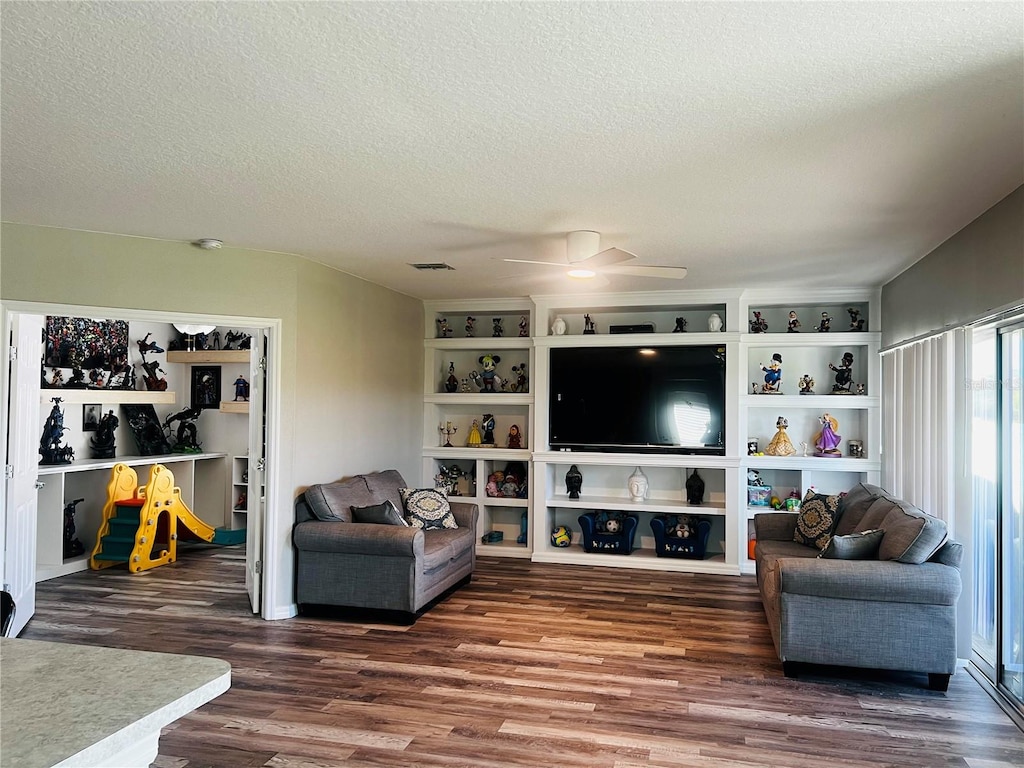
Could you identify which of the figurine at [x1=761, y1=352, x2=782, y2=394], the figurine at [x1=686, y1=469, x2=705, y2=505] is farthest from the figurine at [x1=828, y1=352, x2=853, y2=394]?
the figurine at [x1=686, y1=469, x2=705, y2=505]

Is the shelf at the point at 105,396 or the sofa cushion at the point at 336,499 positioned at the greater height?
the shelf at the point at 105,396

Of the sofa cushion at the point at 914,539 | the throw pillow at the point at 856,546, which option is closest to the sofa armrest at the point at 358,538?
the throw pillow at the point at 856,546

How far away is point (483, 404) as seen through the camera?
7.62 m

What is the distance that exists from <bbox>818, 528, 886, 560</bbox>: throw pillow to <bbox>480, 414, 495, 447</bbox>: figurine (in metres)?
3.94

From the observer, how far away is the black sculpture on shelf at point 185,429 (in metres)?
7.88

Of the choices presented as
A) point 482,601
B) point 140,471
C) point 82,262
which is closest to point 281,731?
point 482,601

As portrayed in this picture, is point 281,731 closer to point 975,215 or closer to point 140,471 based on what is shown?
point 975,215

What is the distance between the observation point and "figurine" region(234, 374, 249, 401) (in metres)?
7.93

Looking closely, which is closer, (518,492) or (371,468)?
(371,468)

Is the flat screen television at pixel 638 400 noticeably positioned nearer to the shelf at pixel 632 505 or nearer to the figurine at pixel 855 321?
the shelf at pixel 632 505

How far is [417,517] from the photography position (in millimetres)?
5879

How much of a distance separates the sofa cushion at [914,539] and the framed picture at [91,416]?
21.5 feet

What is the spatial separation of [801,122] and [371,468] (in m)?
4.52

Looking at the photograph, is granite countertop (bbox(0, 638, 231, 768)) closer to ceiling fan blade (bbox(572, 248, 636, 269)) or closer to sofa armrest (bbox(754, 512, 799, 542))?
ceiling fan blade (bbox(572, 248, 636, 269))
